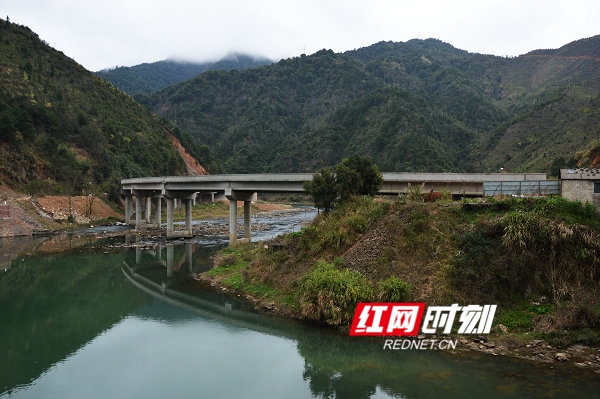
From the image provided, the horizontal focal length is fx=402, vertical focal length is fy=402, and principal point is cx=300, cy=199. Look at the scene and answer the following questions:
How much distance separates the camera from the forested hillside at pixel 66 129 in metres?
75.6

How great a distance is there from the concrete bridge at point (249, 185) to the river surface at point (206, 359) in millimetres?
16807

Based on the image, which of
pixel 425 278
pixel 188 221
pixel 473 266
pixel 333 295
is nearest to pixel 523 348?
pixel 473 266

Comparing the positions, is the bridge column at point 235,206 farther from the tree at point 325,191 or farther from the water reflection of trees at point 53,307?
the tree at point 325,191

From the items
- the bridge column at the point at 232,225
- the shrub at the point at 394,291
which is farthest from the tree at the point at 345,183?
the bridge column at the point at 232,225

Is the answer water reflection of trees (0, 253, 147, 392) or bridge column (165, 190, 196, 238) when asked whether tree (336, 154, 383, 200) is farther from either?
bridge column (165, 190, 196, 238)

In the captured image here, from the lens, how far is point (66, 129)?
94438 mm

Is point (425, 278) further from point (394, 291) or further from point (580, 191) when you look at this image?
point (580, 191)

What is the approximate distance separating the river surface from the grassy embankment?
2.45 metres

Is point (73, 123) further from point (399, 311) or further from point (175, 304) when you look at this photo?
point (399, 311)

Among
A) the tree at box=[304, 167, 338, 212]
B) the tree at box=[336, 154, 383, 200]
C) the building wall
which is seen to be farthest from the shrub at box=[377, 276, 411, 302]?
the building wall

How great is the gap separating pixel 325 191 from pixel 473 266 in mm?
14622

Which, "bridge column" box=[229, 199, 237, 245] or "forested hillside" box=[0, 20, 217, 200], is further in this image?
"forested hillside" box=[0, 20, 217, 200]

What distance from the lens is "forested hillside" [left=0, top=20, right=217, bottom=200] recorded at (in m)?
75.6

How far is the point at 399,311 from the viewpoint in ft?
72.3
